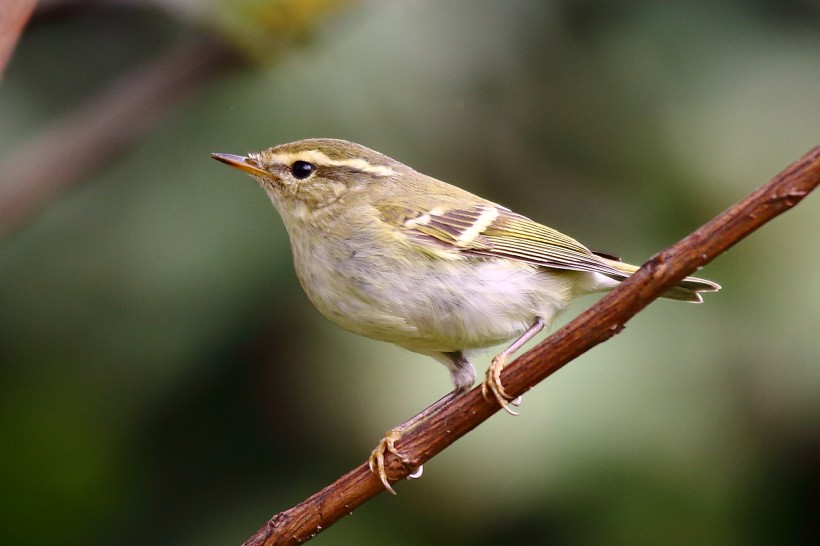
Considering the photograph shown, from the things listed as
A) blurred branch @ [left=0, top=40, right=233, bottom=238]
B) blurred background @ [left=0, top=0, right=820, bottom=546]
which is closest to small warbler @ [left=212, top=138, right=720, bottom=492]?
blurred background @ [left=0, top=0, right=820, bottom=546]

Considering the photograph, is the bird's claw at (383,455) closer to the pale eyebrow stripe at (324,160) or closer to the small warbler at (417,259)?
the small warbler at (417,259)

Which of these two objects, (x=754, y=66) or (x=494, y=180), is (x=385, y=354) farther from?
(x=754, y=66)

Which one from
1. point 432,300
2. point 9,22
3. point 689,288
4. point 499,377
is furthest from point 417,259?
point 9,22

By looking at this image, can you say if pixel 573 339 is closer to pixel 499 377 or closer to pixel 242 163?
pixel 499 377

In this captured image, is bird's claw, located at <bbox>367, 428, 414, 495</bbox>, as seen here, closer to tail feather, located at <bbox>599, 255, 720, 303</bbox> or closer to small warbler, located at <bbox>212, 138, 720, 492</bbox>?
small warbler, located at <bbox>212, 138, 720, 492</bbox>

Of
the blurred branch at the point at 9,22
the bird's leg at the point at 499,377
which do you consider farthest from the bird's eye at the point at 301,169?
the blurred branch at the point at 9,22
